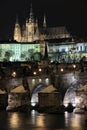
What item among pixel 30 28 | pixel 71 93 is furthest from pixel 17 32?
pixel 71 93

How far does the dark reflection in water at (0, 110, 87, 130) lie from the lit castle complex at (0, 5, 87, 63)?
213 ft

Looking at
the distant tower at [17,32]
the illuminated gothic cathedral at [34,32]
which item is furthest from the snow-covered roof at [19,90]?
the distant tower at [17,32]

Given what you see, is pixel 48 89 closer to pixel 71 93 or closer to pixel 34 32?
pixel 71 93

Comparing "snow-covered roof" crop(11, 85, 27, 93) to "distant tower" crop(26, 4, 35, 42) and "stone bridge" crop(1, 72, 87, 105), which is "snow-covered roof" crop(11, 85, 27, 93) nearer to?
"stone bridge" crop(1, 72, 87, 105)

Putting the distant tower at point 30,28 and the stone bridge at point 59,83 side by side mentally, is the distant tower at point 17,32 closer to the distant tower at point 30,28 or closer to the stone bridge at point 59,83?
the distant tower at point 30,28

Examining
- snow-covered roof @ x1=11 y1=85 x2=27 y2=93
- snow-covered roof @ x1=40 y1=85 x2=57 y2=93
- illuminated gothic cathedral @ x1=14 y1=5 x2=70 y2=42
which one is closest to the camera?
snow-covered roof @ x1=40 y1=85 x2=57 y2=93

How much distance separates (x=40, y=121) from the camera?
30969 mm

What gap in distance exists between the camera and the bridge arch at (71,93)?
37.2 metres

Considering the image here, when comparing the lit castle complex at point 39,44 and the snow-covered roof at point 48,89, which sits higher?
the lit castle complex at point 39,44

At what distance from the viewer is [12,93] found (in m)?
38.2

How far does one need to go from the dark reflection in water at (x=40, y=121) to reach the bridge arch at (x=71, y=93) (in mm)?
2559

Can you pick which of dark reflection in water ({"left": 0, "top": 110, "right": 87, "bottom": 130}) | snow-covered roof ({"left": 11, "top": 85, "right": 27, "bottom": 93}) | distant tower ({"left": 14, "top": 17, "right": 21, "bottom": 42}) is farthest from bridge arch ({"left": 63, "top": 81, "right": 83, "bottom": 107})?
distant tower ({"left": 14, "top": 17, "right": 21, "bottom": 42})

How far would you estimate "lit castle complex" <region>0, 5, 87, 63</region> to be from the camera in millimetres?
104613

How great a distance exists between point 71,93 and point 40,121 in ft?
24.0
